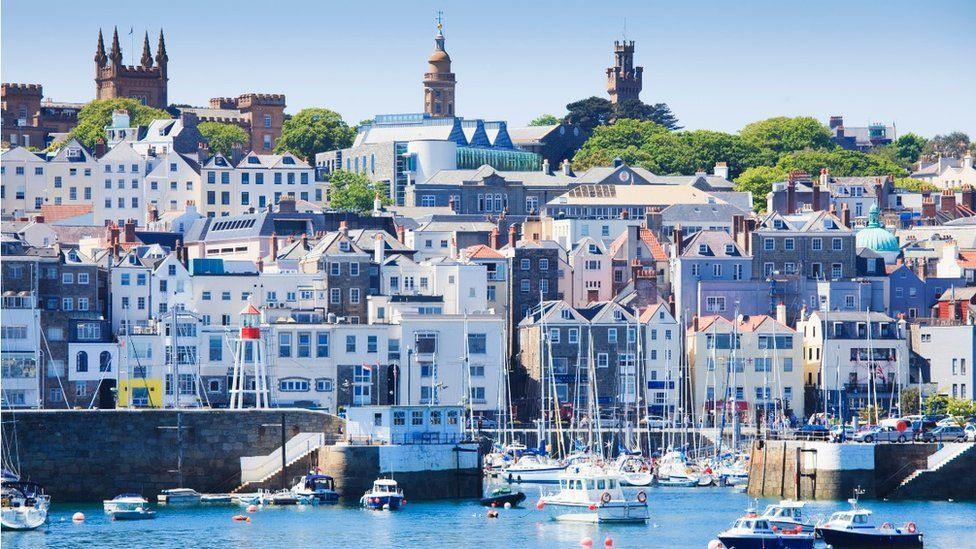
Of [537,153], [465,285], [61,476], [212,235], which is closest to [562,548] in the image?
[61,476]

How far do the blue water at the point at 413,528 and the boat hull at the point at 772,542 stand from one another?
369 centimetres

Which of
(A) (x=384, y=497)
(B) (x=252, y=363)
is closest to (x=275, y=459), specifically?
(A) (x=384, y=497)

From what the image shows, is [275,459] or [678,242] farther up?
[678,242]

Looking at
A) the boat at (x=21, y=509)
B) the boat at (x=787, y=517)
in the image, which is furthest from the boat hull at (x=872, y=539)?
the boat at (x=21, y=509)

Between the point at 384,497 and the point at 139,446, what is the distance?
9.72m

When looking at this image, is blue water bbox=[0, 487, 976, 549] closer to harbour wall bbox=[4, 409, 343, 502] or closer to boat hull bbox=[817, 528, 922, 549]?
harbour wall bbox=[4, 409, 343, 502]

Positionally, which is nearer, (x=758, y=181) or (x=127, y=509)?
(x=127, y=509)

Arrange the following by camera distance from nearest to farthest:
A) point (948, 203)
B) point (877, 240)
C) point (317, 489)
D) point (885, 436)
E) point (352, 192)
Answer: point (317, 489), point (885, 436), point (877, 240), point (352, 192), point (948, 203)

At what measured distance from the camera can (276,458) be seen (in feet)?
303

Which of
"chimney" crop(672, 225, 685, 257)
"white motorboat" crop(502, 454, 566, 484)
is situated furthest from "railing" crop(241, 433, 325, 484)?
"chimney" crop(672, 225, 685, 257)

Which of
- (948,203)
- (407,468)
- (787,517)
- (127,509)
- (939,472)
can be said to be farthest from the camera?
(948,203)

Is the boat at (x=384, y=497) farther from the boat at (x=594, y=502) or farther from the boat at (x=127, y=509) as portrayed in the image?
the boat at (x=127, y=509)

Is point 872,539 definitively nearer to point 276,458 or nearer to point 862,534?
point 862,534

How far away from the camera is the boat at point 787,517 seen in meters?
77.1
